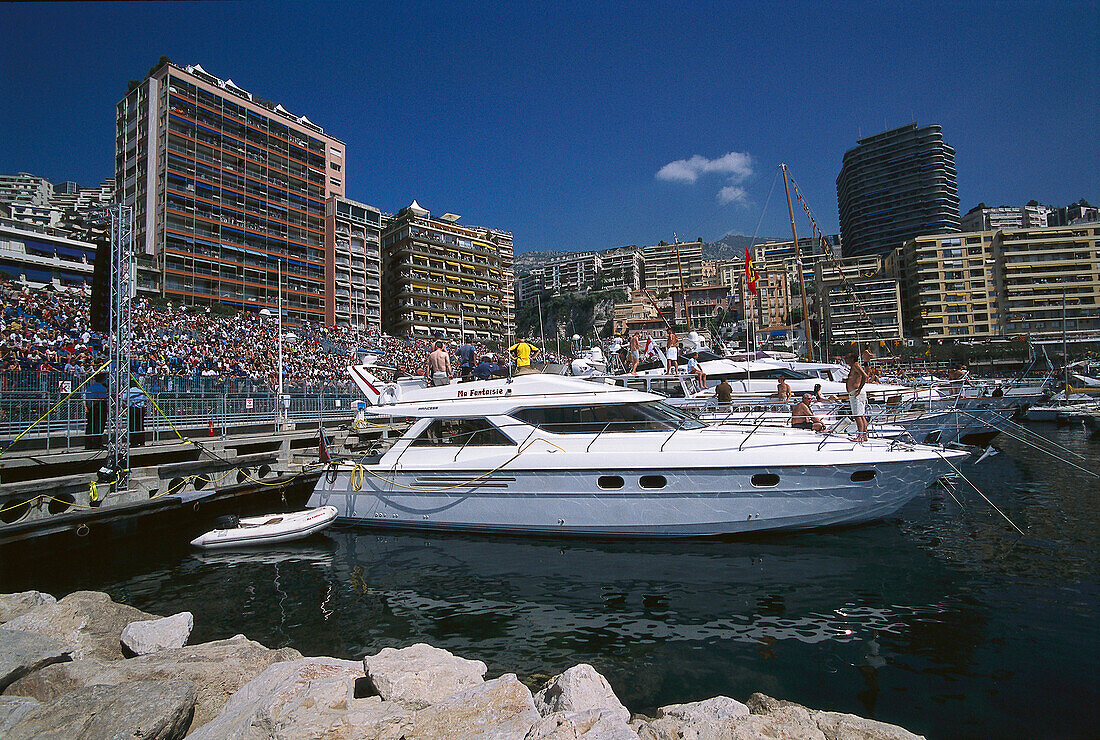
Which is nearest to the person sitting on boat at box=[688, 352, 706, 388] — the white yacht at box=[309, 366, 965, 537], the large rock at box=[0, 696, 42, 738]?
the white yacht at box=[309, 366, 965, 537]

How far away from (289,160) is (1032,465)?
65.3m

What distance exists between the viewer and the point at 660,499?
846 centimetres

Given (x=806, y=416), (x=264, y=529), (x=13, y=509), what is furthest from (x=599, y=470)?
(x=13, y=509)

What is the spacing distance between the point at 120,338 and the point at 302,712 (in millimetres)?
8878

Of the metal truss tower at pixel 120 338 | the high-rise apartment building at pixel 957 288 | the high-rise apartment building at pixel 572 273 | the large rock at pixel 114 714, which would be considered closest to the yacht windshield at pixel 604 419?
the large rock at pixel 114 714

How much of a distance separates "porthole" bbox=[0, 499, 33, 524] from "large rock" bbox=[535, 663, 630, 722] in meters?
9.41

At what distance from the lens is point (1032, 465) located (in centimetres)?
1519

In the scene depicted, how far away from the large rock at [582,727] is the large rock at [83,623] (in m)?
4.83

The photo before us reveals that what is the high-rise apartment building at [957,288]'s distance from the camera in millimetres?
81188

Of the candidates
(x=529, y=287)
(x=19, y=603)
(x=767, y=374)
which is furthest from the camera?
(x=529, y=287)

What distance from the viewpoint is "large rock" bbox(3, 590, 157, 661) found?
18.0ft

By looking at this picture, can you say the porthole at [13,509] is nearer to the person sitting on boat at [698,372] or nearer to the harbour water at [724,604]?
the harbour water at [724,604]

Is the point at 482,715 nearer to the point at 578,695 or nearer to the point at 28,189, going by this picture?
the point at 578,695

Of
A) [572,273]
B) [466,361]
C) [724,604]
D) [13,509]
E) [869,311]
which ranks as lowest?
[724,604]
